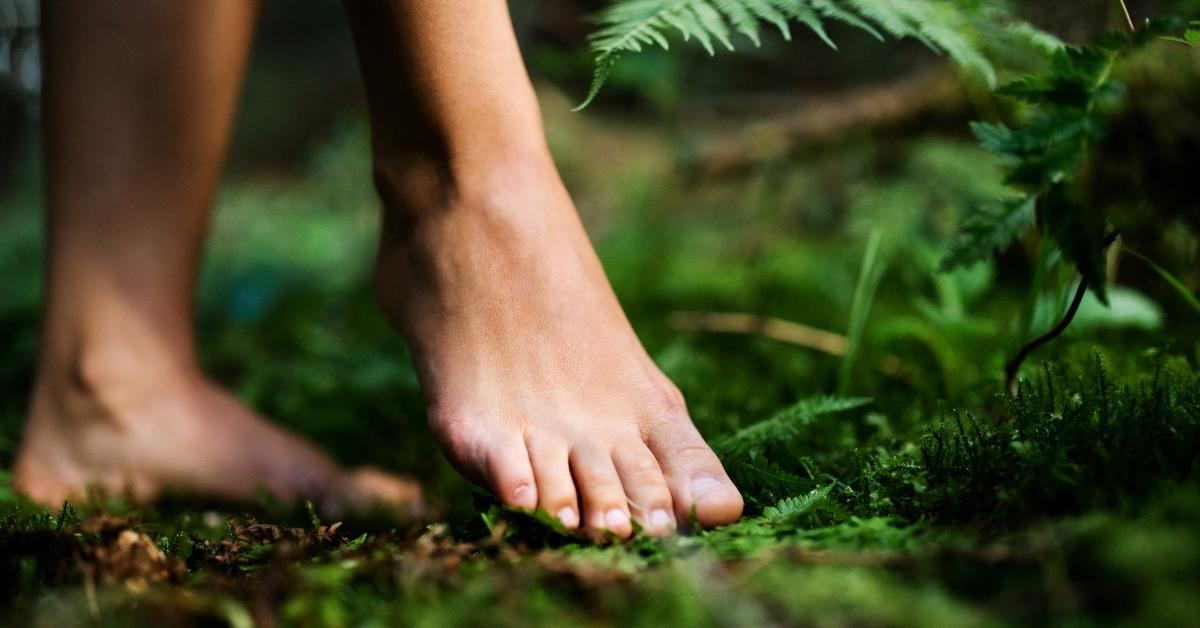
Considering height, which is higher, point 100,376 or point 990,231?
point 990,231

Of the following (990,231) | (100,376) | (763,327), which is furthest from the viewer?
(763,327)

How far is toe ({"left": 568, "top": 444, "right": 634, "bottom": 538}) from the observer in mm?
956

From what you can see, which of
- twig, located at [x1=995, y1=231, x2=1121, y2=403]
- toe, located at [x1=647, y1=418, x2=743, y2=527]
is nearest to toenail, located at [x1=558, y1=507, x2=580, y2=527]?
toe, located at [x1=647, y1=418, x2=743, y2=527]

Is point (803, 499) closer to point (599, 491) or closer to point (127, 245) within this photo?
point (599, 491)

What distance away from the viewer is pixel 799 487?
976 mm

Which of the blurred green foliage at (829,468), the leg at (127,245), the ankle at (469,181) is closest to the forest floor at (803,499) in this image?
the blurred green foliage at (829,468)

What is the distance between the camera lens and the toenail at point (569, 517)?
0.96m

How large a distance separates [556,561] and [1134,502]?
54 cm

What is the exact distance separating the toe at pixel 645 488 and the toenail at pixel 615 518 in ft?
0.06

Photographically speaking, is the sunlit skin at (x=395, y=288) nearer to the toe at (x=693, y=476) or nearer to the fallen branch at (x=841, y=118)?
the toe at (x=693, y=476)

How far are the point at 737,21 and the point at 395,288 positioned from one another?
Answer: 0.72 metres

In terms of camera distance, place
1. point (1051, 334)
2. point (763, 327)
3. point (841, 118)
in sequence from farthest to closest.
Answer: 1. point (841, 118)
2. point (763, 327)
3. point (1051, 334)

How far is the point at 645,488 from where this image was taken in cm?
100

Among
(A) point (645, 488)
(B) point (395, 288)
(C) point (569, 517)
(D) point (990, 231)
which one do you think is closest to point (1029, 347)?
(D) point (990, 231)
